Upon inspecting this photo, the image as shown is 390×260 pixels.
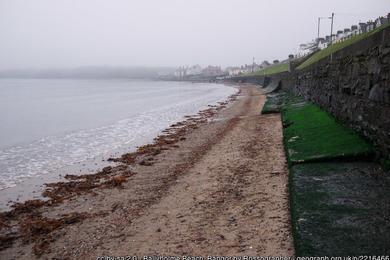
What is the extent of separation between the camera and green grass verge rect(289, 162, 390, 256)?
170 inches

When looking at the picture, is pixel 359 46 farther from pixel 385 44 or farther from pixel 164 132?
pixel 164 132

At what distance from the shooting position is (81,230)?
7.00 m

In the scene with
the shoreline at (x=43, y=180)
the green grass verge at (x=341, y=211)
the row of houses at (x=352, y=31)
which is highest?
the row of houses at (x=352, y=31)

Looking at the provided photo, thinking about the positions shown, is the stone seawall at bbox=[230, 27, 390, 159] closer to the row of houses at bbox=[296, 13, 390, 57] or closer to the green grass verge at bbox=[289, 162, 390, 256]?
the green grass verge at bbox=[289, 162, 390, 256]

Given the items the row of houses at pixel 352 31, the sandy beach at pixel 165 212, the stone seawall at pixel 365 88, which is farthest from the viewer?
the row of houses at pixel 352 31

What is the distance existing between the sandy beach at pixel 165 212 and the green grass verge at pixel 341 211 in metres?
0.41

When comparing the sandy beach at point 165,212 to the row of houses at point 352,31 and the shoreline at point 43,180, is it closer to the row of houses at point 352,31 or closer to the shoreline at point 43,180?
the shoreline at point 43,180

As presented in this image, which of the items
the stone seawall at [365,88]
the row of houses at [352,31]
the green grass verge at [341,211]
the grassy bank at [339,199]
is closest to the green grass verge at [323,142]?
the grassy bank at [339,199]

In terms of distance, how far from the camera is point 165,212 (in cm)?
735

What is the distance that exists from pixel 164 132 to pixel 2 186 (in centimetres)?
1113

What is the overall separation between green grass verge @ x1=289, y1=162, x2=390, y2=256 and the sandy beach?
0.41 metres

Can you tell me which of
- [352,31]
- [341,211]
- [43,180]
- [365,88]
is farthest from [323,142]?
[352,31]

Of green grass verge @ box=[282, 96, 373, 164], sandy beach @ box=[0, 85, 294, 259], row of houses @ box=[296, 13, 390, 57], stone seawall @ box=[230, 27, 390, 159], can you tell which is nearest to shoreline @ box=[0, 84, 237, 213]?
sandy beach @ box=[0, 85, 294, 259]

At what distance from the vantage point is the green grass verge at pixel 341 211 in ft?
14.1
